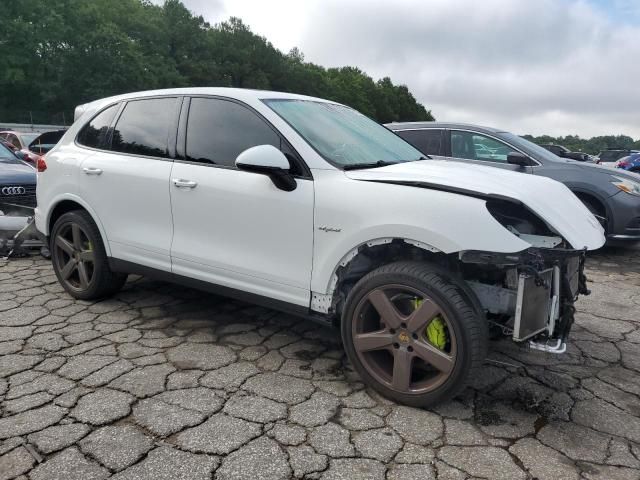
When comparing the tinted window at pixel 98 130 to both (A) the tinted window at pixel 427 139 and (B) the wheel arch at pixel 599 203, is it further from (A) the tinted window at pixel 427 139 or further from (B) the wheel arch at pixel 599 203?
(B) the wheel arch at pixel 599 203

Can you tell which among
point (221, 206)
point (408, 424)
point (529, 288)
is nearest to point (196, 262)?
point (221, 206)

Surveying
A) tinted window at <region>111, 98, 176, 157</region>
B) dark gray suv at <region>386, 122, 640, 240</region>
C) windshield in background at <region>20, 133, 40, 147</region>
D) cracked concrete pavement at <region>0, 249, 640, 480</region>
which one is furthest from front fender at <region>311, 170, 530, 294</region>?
windshield in background at <region>20, 133, 40, 147</region>

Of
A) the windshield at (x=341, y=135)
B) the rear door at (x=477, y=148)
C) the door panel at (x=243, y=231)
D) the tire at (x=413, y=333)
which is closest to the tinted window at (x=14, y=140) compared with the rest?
the rear door at (x=477, y=148)

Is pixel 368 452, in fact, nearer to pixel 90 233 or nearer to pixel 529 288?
pixel 529 288

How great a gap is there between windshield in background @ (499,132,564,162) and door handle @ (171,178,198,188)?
4.78 m

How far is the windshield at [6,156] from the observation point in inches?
278

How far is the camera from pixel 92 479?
2160 mm

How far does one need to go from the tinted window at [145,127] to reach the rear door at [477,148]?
405cm

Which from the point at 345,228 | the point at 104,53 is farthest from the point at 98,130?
the point at 104,53

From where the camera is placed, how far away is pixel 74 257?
14.2 ft

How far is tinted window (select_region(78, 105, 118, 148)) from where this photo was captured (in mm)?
4160

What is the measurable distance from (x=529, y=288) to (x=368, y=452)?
1072mm

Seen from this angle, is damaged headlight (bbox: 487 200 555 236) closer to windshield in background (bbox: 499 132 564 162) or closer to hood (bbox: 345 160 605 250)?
hood (bbox: 345 160 605 250)

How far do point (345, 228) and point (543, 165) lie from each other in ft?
15.7
